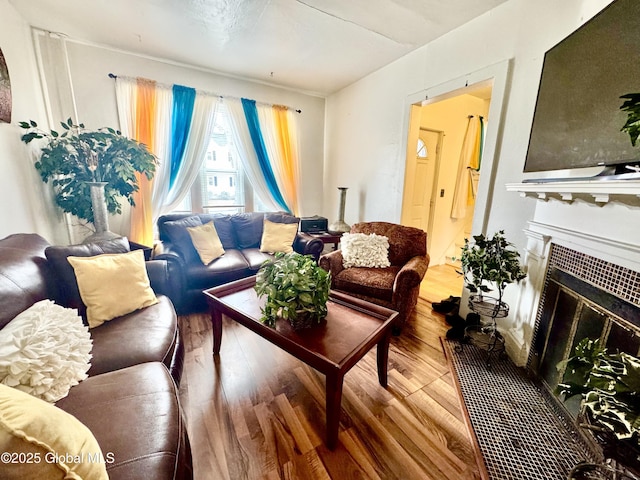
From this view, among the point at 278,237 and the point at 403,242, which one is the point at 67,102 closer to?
the point at 278,237

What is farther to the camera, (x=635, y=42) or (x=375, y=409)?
(x=375, y=409)

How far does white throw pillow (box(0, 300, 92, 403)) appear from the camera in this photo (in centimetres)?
88

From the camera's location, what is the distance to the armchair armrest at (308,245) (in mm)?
3154

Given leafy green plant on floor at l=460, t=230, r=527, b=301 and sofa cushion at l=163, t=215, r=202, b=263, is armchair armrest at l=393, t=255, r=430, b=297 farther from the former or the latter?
sofa cushion at l=163, t=215, r=202, b=263

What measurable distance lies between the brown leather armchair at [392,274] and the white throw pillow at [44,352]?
180 cm

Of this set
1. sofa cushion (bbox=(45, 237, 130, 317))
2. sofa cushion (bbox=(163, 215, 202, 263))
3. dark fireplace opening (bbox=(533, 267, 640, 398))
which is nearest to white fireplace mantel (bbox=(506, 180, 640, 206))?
dark fireplace opening (bbox=(533, 267, 640, 398))

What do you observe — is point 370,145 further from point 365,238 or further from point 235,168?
point 235,168

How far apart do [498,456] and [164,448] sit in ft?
4.85

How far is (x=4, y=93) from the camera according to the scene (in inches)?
70.0

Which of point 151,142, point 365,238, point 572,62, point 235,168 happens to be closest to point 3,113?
point 151,142

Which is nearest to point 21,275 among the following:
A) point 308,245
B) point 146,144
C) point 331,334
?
point 331,334

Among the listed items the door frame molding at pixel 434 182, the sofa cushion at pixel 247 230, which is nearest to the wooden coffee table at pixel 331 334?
the sofa cushion at pixel 247 230

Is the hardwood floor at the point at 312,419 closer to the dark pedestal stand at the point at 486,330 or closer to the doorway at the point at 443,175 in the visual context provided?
the dark pedestal stand at the point at 486,330

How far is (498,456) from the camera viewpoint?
1242 mm
